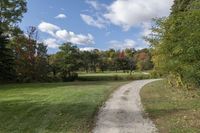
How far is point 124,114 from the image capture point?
49.7ft

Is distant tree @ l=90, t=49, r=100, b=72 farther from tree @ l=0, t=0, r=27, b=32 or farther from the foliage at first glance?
tree @ l=0, t=0, r=27, b=32

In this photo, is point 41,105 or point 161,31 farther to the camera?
point 161,31

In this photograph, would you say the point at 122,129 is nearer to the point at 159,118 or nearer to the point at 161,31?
the point at 159,118

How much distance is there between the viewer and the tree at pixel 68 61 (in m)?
63.2

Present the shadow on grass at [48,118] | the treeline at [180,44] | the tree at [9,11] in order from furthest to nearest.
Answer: the tree at [9,11], the treeline at [180,44], the shadow on grass at [48,118]

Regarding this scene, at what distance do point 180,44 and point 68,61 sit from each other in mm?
49024

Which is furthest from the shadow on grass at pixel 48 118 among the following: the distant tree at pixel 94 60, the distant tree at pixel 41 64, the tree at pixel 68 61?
the distant tree at pixel 94 60

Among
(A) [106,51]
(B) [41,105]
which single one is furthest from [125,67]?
(B) [41,105]

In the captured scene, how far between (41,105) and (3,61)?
29.5 meters

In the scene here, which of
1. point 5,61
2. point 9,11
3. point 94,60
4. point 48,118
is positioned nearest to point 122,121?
point 48,118

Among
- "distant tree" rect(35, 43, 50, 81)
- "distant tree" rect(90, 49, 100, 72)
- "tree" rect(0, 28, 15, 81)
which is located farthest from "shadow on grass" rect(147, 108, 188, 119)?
"distant tree" rect(90, 49, 100, 72)

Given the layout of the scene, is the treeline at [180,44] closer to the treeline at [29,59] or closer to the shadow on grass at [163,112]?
the shadow on grass at [163,112]

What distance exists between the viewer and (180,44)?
56.1 ft

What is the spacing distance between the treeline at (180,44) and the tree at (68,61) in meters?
27.3
